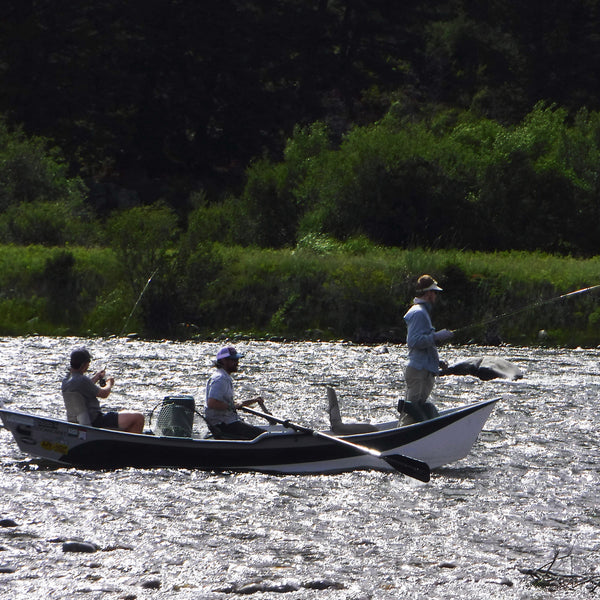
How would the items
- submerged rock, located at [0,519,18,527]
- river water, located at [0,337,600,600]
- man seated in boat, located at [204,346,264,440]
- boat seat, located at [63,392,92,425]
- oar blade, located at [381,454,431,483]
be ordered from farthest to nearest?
1. boat seat, located at [63,392,92,425]
2. man seated in boat, located at [204,346,264,440]
3. oar blade, located at [381,454,431,483]
4. submerged rock, located at [0,519,18,527]
5. river water, located at [0,337,600,600]

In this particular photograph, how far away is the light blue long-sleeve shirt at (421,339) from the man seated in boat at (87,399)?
→ 343 cm

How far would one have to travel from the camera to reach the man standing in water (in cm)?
1410

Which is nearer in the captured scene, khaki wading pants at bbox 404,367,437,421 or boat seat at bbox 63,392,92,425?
boat seat at bbox 63,392,92,425

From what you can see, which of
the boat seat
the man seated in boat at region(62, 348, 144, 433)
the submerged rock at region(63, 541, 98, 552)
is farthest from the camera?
the boat seat

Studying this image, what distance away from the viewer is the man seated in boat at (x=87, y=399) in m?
14.1

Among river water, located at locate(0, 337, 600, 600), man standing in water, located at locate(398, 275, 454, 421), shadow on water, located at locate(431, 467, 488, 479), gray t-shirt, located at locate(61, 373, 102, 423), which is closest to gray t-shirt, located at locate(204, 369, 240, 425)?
river water, located at locate(0, 337, 600, 600)

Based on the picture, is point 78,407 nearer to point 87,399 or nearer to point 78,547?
point 87,399

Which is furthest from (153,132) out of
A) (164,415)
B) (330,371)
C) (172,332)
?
(164,415)

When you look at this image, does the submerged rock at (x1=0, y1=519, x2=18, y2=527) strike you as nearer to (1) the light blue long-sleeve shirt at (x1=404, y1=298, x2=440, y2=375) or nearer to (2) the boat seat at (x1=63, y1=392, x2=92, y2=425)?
(2) the boat seat at (x1=63, y1=392, x2=92, y2=425)

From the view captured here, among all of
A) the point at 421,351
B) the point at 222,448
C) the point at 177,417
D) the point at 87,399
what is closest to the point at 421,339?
the point at 421,351

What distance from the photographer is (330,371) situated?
25594mm

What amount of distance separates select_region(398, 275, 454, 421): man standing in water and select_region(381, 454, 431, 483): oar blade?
103 cm

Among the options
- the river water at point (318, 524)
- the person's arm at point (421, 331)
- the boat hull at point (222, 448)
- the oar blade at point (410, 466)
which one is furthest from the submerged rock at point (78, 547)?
the person's arm at point (421, 331)

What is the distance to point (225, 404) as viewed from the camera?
1412cm
